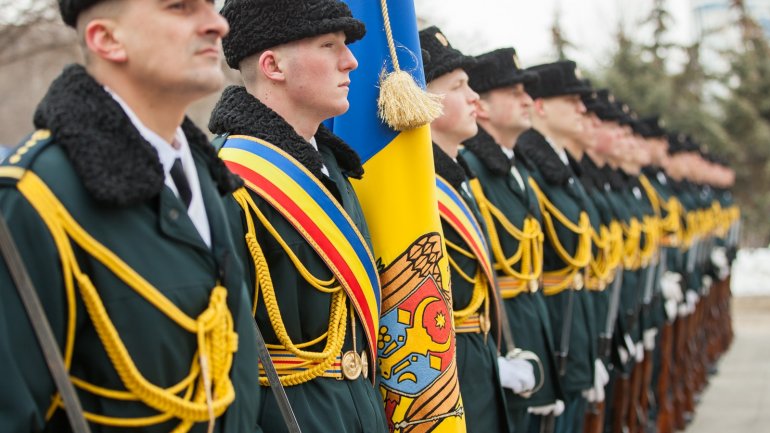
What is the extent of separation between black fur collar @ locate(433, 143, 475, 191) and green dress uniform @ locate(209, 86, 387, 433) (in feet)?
3.43

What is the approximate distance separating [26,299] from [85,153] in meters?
0.27

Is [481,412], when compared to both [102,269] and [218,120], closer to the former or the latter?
[218,120]

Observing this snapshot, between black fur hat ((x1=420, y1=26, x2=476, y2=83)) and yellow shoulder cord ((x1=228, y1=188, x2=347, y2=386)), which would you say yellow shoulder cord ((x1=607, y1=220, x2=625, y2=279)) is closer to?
black fur hat ((x1=420, y1=26, x2=476, y2=83))

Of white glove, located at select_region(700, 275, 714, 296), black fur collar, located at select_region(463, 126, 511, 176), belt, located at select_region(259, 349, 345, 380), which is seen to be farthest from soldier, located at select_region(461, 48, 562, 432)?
white glove, located at select_region(700, 275, 714, 296)

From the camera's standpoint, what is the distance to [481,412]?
3.69 metres

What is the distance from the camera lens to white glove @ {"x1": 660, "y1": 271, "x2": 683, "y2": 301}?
8.11 metres

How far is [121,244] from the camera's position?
6.23ft

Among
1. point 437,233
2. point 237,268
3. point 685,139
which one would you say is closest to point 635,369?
point 437,233

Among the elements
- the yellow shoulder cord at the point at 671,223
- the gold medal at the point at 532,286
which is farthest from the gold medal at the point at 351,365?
the yellow shoulder cord at the point at 671,223

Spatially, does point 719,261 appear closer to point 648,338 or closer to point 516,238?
point 648,338

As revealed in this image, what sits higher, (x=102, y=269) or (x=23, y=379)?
(x=102, y=269)

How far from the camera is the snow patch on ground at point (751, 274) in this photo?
2022 centimetres

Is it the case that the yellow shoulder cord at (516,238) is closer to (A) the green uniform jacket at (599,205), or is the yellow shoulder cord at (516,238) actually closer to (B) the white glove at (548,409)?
(B) the white glove at (548,409)

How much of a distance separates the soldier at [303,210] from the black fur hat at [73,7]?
2.31ft
